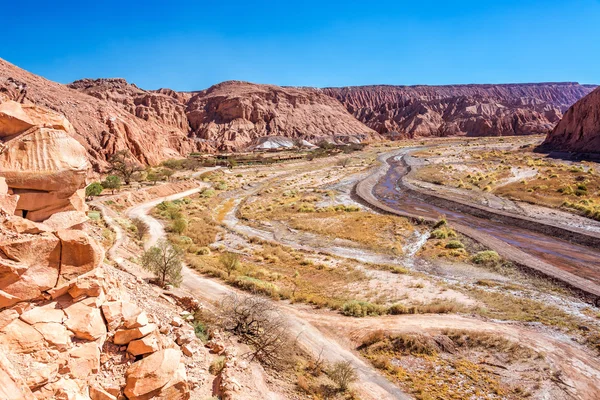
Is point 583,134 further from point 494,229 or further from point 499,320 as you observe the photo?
point 499,320

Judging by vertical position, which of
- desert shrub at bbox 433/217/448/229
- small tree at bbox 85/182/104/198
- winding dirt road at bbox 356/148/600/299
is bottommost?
winding dirt road at bbox 356/148/600/299

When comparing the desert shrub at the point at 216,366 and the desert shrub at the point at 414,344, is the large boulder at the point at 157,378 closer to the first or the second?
the desert shrub at the point at 216,366

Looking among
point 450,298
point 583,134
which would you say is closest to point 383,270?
point 450,298

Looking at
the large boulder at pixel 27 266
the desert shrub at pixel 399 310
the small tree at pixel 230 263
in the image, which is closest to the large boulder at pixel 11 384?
the large boulder at pixel 27 266

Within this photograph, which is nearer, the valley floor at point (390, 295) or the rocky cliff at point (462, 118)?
the valley floor at point (390, 295)

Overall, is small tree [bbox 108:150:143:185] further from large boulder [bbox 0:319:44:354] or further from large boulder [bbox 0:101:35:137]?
large boulder [bbox 0:319:44:354]

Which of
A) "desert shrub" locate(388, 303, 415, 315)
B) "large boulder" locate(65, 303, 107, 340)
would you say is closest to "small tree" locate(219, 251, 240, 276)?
"desert shrub" locate(388, 303, 415, 315)

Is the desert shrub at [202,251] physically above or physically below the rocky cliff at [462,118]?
below
